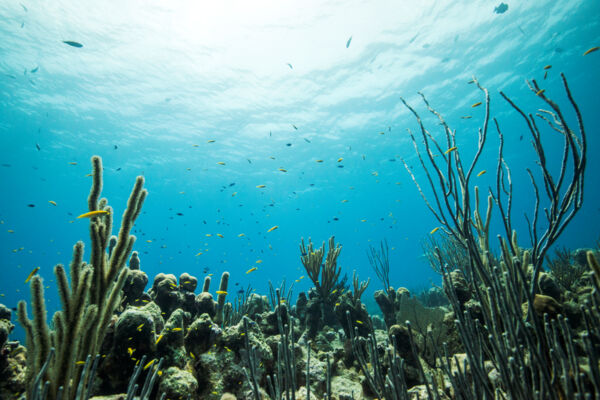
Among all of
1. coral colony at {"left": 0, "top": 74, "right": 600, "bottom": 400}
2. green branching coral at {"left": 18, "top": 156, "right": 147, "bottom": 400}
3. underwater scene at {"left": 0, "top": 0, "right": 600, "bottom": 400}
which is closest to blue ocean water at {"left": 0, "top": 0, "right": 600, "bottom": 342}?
underwater scene at {"left": 0, "top": 0, "right": 600, "bottom": 400}

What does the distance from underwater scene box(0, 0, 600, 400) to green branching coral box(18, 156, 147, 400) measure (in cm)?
2

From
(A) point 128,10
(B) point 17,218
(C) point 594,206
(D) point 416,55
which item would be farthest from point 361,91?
(C) point 594,206

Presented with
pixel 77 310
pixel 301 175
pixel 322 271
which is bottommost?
pixel 77 310

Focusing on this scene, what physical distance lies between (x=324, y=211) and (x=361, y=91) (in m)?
43.7

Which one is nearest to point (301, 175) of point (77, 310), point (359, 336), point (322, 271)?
point (322, 271)

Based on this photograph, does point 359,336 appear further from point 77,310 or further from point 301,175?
point 301,175

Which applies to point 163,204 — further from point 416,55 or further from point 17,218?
point 416,55

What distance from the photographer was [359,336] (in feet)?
11.6

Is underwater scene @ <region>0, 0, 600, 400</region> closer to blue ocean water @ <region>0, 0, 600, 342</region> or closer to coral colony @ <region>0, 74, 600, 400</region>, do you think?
coral colony @ <region>0, 74, 600, 400</region>

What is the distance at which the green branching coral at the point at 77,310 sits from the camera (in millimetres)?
2480

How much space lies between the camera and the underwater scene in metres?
2.39

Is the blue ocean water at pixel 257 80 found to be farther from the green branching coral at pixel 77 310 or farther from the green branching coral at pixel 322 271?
the green branching coral at pixel 77 310

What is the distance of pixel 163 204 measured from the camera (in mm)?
49250

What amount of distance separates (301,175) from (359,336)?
35.7m
